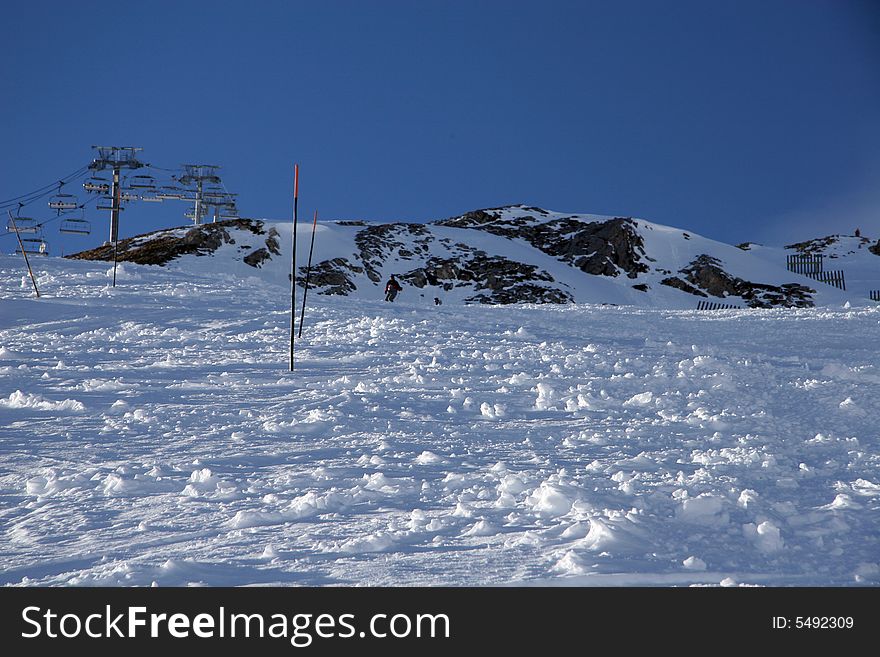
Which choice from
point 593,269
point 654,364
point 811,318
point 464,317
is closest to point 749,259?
point 593,269

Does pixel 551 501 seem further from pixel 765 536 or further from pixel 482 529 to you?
pixel 765 536

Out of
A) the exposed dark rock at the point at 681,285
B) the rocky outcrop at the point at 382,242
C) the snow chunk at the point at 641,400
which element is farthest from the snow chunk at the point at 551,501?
the exposed dark rock at the point at 681,285

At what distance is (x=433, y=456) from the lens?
7.55m

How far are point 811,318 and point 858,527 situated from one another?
1694 cm

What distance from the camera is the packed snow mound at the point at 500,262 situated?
2093 inches

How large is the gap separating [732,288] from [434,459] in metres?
54.1

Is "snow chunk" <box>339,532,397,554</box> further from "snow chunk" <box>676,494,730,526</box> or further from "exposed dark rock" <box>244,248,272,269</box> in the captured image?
"exposed dark rock" <box>244,248,272,269</box>

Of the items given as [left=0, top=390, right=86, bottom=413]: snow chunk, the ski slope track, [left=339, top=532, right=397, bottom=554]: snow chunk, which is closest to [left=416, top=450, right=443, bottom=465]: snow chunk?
the ski slope track

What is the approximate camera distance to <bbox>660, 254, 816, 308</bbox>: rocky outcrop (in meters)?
52.2

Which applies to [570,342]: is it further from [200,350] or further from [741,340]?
[200,350]

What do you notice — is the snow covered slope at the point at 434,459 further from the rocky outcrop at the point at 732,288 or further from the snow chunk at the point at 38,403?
the rocky outcrop at the point at 732,288

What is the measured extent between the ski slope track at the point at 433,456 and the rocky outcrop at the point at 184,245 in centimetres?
3815
